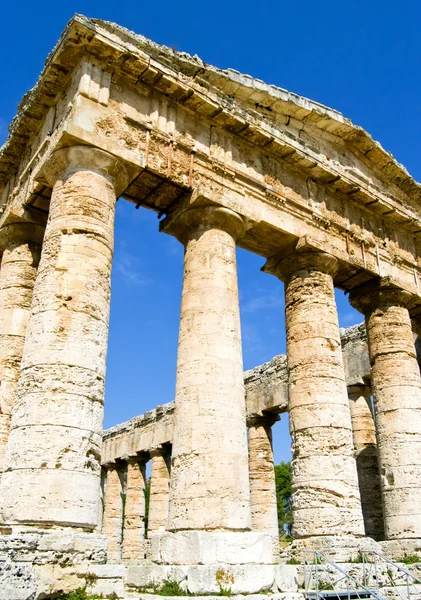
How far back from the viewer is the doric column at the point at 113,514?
25.0 meters

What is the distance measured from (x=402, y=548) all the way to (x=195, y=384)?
6.26 meters

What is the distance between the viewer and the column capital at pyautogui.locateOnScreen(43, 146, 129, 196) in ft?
30.7

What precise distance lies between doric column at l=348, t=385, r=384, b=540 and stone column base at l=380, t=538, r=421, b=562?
4054 mm

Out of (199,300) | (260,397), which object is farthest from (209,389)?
(260,397)

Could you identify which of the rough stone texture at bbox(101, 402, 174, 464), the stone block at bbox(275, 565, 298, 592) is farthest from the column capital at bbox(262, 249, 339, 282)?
the rough stone texture at bbox(101, 402, 174, 464)

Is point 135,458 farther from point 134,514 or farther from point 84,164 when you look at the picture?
point 84,164

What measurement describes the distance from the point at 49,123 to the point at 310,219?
606 centimetres

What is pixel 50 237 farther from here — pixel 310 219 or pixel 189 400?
pixel 310 219

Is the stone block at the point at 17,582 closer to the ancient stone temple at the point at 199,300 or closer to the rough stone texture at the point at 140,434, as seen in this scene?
the ancient stone temple at the point at 199,300

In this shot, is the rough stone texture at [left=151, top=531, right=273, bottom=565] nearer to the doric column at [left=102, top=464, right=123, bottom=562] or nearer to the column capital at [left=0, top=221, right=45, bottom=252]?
the column capital at [left=0, top=221, right=45, bottom=252]

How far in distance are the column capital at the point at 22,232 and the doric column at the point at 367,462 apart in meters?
11.0

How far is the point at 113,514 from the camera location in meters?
25.3

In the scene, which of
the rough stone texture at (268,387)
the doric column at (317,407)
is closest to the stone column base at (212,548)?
the doric column at (317,407)

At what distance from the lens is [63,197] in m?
9.13
